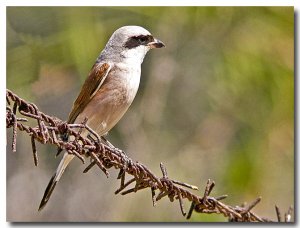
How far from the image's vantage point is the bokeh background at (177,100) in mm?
3816

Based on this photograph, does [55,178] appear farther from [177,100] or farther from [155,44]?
[177,100]

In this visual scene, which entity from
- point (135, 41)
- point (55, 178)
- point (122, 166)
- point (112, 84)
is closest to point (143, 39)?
point (135, 41)

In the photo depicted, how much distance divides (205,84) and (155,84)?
1.16 feet

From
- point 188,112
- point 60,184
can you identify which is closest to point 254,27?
point 188,112

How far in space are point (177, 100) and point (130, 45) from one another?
3.48 ft

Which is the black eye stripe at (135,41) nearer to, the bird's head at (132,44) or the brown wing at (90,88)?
the bird's head at (132,44)

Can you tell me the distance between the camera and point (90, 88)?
142 inches

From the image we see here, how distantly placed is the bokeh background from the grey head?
0.22 m

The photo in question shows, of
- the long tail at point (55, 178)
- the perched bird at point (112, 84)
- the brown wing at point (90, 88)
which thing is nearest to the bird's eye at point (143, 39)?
the perched bird at point (112, 84)

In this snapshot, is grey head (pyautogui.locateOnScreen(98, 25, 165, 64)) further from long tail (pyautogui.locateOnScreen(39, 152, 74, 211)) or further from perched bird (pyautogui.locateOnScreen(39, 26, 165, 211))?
long tail (pyautogui.locateOnScreen(39, 152, 74, 211))

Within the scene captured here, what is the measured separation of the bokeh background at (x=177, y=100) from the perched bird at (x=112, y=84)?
26 cm

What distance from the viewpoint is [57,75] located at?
4.02m

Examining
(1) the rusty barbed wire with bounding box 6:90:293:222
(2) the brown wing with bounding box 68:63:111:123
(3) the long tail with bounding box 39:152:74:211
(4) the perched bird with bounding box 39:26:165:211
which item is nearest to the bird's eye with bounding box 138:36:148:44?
(4) the perched bird with bounding box 39:26:165:211

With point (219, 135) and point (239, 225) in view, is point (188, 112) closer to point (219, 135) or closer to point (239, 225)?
point (219, 135)
